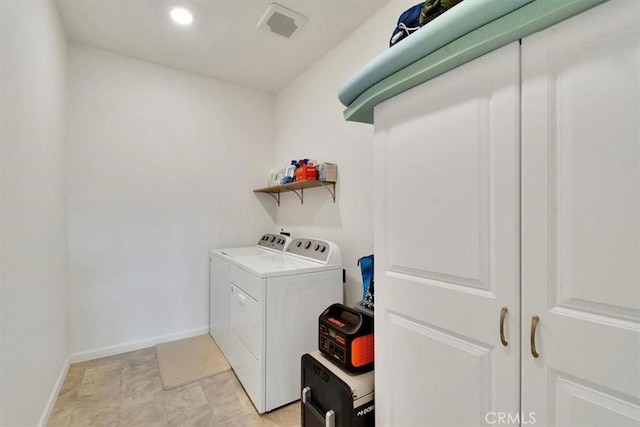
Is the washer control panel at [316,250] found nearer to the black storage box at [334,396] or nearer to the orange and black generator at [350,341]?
the orange and black generator at [350,341]

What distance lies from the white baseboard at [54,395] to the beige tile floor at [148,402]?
0.03m

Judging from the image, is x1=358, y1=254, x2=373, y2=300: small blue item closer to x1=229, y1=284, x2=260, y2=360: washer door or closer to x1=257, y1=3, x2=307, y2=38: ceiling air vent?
x1=229, y1=284, x2=260, y2=360: washer door

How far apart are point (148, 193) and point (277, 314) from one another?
1.81 metres

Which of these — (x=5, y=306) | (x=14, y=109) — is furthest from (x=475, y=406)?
(x=14, y=109)

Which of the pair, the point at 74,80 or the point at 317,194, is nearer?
the point at 74,80

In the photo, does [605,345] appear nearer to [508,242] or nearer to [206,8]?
[508,242]

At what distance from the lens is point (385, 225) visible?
120 centimetres

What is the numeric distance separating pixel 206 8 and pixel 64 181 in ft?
5.69

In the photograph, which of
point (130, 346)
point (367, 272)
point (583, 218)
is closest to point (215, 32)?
point (367, 272)

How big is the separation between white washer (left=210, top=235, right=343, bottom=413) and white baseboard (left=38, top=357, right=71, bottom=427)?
3.55 ft

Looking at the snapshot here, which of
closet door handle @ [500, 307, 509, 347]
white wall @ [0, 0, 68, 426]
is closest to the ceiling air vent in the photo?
white wall @ [0, 0, 68, 426]

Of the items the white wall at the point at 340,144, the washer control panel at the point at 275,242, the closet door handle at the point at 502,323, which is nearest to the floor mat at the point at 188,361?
the washer control panel at the point at 275,242

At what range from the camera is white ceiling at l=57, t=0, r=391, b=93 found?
6.33ft

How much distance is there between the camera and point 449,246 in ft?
3.15
